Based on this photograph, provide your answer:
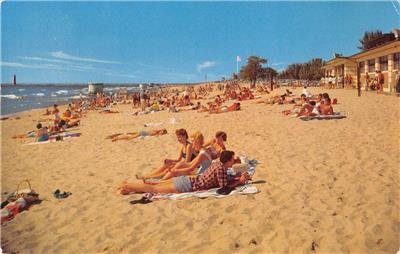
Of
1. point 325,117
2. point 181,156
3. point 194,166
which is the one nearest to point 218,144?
point 181,156

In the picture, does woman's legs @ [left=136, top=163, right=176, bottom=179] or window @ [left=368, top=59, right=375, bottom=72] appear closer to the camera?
woman's legs @ [left=136, top=163, right=176, bottom=179]

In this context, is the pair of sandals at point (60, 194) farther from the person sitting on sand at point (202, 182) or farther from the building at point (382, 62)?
the building at point (382, 62)

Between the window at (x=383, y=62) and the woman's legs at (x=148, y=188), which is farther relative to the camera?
the window at (x=383, y=62)

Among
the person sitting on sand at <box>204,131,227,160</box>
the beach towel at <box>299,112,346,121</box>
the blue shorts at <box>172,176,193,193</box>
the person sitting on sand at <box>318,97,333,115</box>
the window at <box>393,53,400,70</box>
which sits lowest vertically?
the blue shorts at <box>172,176,193,193</box>

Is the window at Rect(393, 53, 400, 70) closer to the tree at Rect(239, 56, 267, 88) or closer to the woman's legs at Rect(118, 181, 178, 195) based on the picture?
the woman's legs at Rect(118, 181, 178, 195)

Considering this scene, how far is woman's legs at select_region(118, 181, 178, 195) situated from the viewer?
19.4 feet

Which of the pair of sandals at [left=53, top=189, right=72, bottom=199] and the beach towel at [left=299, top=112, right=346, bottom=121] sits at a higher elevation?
the beach towel at [left=299, top=112, right=346, bottom=121]

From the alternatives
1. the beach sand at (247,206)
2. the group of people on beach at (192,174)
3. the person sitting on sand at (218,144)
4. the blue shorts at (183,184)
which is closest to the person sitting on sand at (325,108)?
the beach sand at (247,206)

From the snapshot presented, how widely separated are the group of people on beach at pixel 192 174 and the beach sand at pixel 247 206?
0.30 meters

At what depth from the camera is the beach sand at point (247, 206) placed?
14.4 ft

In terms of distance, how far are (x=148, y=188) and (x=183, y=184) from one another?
59 centimetres

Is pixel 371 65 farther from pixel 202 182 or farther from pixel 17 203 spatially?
pixel 17 203

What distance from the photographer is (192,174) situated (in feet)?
20.3

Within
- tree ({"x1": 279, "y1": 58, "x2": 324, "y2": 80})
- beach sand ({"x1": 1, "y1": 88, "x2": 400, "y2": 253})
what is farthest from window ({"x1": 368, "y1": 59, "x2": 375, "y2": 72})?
tree ({"x1": 279, "y1": 58, "x2": 324, "y2": 80})
